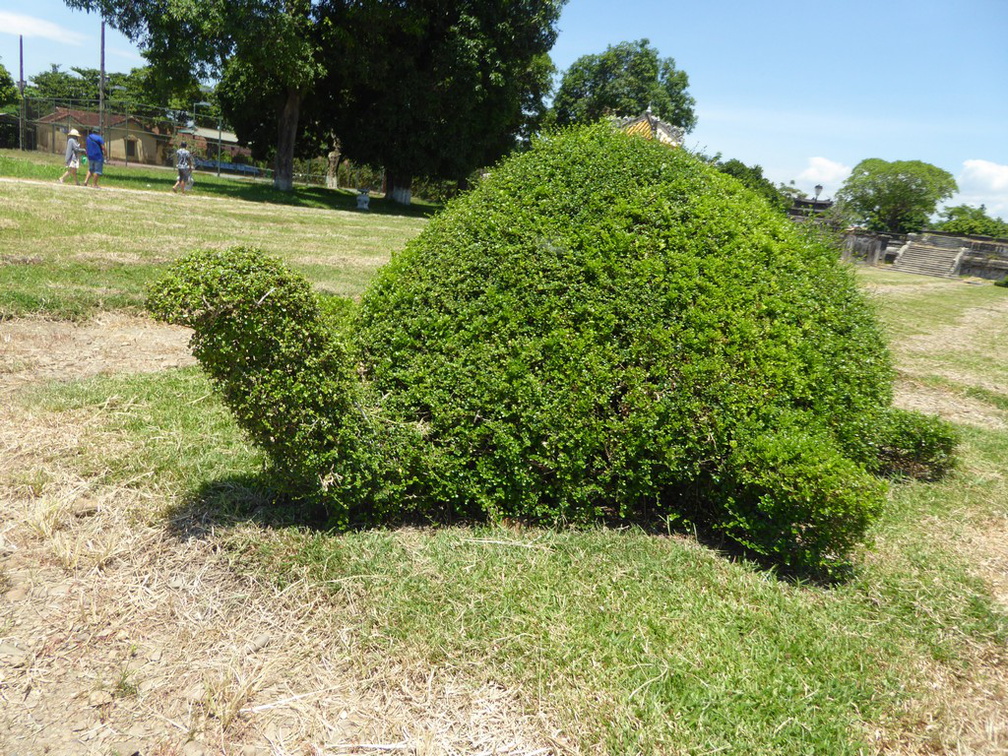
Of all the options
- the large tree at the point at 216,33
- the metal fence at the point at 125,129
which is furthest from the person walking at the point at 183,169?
→ the metal fence at the point at 125,129

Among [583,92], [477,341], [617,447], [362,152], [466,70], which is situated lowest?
[617,447]

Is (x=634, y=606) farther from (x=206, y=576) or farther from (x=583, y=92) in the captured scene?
(x=583, y=92)

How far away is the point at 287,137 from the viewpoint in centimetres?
2714

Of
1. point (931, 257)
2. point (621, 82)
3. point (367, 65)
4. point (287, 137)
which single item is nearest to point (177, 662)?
point (367, 65)

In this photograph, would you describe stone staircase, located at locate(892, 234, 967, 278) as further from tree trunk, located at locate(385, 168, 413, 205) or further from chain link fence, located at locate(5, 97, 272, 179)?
→ chain link fence, located at locate(5, 97, 272, 179)

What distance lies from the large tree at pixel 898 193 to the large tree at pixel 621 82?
19356 millimetres

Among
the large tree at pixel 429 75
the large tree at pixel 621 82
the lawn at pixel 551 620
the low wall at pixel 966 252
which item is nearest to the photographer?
the lawn at pixel 551 620

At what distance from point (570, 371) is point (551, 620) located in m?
1.11

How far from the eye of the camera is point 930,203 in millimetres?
66812

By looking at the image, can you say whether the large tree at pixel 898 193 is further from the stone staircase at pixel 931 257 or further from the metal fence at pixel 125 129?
the metal fence at pixel 125 129

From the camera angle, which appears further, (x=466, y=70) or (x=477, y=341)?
(x=466, y=70)

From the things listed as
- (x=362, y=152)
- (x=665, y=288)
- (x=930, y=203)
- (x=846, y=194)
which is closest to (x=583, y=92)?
(x=846, y=194)

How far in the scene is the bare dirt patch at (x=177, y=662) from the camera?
2188mm

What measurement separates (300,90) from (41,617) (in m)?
25.8
